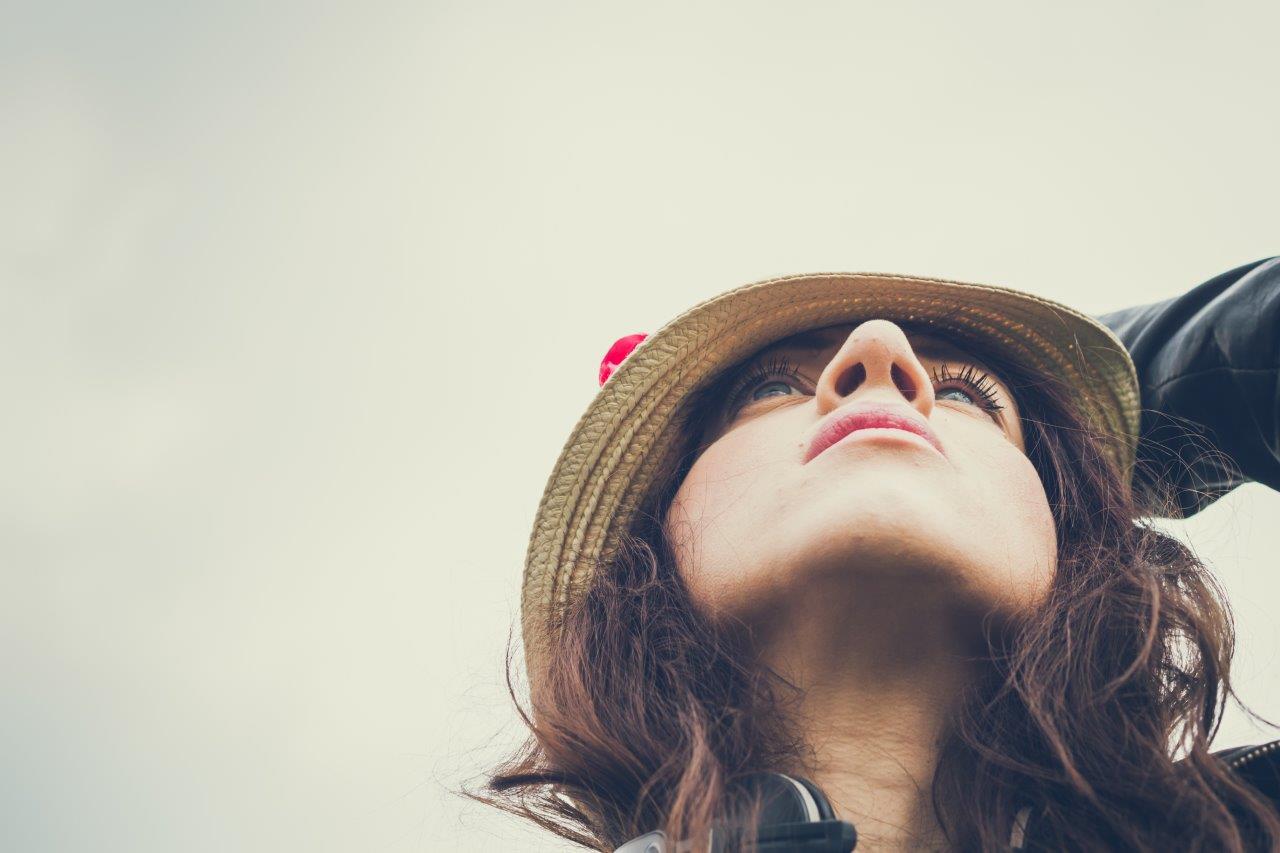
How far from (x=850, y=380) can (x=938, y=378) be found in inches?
14.4

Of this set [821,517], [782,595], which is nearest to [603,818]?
[782,595]

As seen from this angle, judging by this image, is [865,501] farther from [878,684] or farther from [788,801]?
[788,801]

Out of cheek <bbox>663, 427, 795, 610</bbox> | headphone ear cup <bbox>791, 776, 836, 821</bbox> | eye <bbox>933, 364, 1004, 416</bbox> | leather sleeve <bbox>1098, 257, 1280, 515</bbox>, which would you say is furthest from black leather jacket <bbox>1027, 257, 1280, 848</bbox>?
headphone ear cup <bbox>791, 776, 836, 821</bbox>

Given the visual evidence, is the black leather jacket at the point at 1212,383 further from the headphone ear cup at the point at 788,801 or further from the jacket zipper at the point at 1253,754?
the headphone ear cup at the point at 788,801

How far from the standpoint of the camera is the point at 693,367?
2.28 metres

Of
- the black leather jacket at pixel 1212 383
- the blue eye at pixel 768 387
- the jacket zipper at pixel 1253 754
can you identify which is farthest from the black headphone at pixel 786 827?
the black leather jacket at pixel 1212 383

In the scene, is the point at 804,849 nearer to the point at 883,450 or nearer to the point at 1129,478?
the point at 883,450

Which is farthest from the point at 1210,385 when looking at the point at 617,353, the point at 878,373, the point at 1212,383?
the point at 617,353

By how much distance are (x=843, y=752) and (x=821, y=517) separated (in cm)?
44

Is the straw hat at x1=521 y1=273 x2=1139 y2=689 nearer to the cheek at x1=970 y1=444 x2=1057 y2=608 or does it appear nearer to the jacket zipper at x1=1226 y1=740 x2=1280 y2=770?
the cheek at x1=970 y1=444 x2=1057 y2=608

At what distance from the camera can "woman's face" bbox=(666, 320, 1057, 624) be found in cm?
165

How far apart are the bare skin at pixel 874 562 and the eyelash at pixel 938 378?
0.67ft

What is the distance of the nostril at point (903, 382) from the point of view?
193cm

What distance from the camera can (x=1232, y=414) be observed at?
2.14 m
